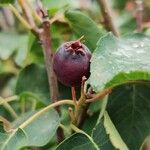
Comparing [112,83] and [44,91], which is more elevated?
[112,83]

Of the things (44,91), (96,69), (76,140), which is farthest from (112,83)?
(44,91)

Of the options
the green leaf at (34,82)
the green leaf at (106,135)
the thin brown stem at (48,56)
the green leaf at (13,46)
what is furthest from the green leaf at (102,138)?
the green leaf at (13,46)

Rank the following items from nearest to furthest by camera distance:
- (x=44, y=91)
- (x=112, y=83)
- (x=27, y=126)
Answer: (x=112, y=83) < (x=27, y=126) < (x=44, y=91)

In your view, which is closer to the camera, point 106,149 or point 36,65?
point 106,149

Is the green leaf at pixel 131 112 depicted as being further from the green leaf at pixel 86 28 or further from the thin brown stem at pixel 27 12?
the thin brown stem at pixel 27 12

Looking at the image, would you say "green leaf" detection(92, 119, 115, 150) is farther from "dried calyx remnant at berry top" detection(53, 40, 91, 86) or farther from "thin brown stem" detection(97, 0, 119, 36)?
"thin brown stem" detection(97, 0, 119, 36)

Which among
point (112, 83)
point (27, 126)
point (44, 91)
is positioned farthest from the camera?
point (44, 91)

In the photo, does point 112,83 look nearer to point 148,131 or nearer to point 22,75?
point 148,131

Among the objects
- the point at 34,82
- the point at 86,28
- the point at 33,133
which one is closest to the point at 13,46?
the point at 34,82
